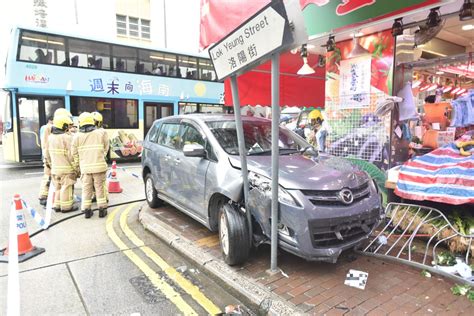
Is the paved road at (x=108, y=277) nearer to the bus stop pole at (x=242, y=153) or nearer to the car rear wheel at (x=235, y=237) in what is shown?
the car rear wheel at (x=235, y=237)

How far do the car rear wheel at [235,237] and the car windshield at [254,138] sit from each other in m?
0.88

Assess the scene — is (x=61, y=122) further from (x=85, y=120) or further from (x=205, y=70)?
(x=205, y=70)

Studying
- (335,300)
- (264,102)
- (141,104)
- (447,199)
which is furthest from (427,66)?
(141,104)

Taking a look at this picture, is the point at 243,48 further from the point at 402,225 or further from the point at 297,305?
the point at 402,225

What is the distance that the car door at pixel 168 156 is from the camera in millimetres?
5098

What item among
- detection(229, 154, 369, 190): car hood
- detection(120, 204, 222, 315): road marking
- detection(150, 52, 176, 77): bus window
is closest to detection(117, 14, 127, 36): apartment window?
detection(150, 52, 176, 77): bus window

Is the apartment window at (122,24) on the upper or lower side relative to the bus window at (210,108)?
upper

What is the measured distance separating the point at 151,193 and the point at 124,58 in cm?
841

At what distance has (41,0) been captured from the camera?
2370 centimetres

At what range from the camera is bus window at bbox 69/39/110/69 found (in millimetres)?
11375

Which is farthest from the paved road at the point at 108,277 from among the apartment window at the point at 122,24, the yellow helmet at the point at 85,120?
the apartment window at the point at 122,24

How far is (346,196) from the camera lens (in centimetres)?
322

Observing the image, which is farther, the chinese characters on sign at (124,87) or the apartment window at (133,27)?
the apartment window at (133,27)

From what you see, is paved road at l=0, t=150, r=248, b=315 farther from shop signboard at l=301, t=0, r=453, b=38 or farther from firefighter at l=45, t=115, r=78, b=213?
shop signboard at l=301, t=0, r=453, b=38
